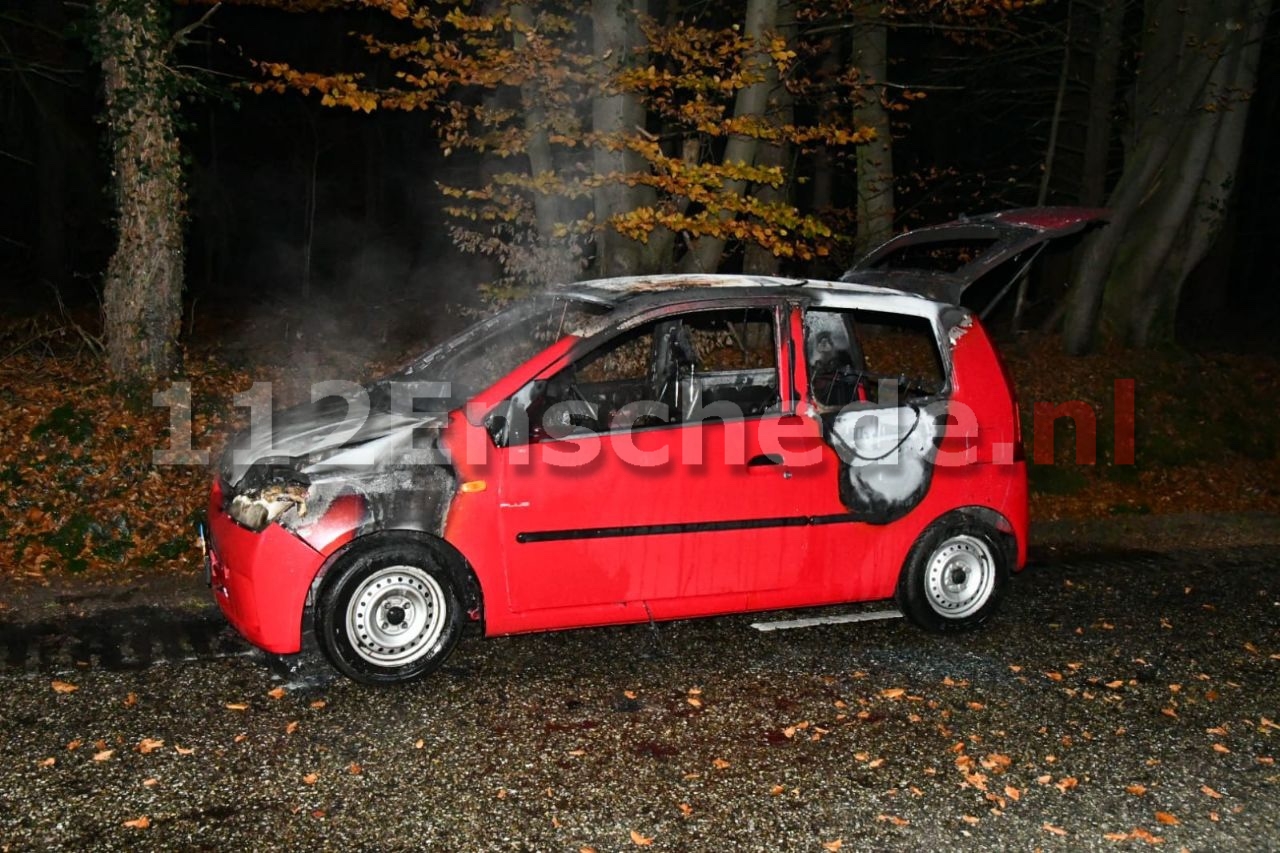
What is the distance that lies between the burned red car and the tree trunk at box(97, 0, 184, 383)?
389 cm

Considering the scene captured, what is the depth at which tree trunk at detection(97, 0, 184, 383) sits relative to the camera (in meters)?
9.48

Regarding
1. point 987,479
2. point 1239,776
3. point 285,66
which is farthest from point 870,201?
point 1239,776

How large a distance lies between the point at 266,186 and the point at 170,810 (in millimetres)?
32477

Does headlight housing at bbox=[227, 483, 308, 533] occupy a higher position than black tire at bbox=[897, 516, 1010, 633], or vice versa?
headlight housing at bbox=[227, 483, 308, 533]

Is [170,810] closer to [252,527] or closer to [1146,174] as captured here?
[252,527]

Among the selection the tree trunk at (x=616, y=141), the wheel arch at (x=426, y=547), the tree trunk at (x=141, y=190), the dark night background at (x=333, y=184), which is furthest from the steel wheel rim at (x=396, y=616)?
the dark night background at (x=333, y=184)

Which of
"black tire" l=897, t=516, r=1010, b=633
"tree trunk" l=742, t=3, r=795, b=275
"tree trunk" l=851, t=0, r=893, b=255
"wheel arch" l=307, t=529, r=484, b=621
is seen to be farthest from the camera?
"tree trunk" l=851, t=0, r=893, b=255

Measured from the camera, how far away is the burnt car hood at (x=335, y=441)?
5.43 m

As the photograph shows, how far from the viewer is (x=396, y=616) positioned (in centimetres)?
556

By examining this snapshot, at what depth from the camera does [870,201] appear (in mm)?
14406

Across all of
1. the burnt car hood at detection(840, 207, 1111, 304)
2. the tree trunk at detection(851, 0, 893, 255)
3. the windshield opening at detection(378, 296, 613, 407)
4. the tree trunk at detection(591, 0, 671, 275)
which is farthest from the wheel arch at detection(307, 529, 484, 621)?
the tree trunk at detection(851, 0, 893, 255)

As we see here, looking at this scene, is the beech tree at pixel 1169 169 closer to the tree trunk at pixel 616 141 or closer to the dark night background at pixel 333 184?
the dark night background at pixel 333 184

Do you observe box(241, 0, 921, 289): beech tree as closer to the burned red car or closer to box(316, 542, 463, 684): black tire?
the burned red car

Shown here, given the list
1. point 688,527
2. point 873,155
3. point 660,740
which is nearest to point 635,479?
point 688,527
